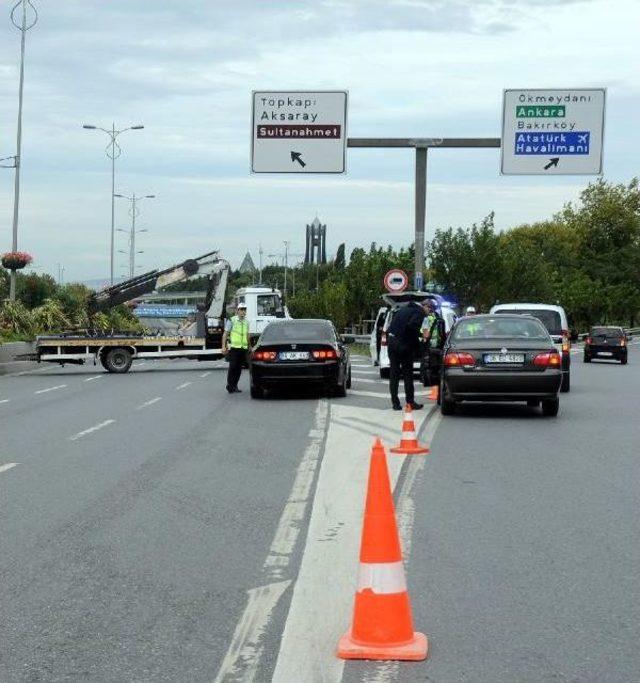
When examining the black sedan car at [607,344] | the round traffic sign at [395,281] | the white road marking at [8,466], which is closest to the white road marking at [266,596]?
the white road marking at [8,466]

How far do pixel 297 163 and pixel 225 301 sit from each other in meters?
7.82

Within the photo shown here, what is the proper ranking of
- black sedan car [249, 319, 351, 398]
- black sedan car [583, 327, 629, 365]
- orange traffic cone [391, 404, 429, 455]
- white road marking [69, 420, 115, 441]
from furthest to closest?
1. black sedan car [583, 327, 629, 365]
2. black sedan car [249, 319, 351, 398]
3. white road marking [69, 420, 115, 441]
4. orange traffic cone [391, 404, 429, 455]

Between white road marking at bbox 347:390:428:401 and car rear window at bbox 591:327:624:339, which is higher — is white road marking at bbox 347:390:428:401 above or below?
below

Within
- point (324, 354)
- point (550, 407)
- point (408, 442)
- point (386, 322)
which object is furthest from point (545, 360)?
point (386, 322)

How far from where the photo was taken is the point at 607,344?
160 ft

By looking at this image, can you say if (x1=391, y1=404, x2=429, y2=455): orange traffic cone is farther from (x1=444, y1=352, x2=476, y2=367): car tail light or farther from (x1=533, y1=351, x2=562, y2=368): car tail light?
(x1=533, y1=351, x2=562, y2=368): car tail light

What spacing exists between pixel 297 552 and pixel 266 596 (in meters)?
1.21

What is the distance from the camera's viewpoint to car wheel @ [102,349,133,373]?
110 feet

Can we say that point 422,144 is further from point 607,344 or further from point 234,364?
point 607,344

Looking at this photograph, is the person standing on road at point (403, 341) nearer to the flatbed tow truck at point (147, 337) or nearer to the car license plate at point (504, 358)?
the car license plate at point (504, 358)

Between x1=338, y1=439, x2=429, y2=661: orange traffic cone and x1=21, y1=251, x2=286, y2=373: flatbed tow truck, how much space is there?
28.5m

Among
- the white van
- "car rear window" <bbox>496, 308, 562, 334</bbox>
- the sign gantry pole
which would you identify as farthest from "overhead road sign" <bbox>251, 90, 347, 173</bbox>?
"car rear window" <bbox>496, 308, 562, 334</bbox>

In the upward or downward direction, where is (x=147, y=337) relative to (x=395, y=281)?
downward

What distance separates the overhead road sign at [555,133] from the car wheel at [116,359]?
37.2ft
